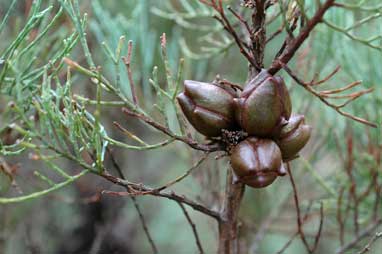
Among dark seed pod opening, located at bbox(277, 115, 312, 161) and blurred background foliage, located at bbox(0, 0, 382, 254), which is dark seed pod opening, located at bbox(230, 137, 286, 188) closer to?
dark seed pod opening, located at bbox(277, 115, 312, 161)

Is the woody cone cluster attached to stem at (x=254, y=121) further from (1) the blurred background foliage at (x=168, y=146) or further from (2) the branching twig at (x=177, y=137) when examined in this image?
(1) the blurred background foliage at (x=168, y=146)

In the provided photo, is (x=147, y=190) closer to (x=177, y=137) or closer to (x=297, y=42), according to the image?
(x=177, y=137)

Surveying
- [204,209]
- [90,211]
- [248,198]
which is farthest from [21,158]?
[204,209]

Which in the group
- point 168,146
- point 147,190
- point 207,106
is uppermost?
point 207,106

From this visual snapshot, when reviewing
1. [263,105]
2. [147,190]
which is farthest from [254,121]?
[147,190]

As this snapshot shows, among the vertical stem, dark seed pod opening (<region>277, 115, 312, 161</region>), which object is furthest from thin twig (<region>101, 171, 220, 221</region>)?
dark seed pod opening (<region>277, 115, 312, 161</region>)

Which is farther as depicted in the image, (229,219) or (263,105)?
(229,219)

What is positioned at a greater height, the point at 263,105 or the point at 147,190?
the point at 263,105
